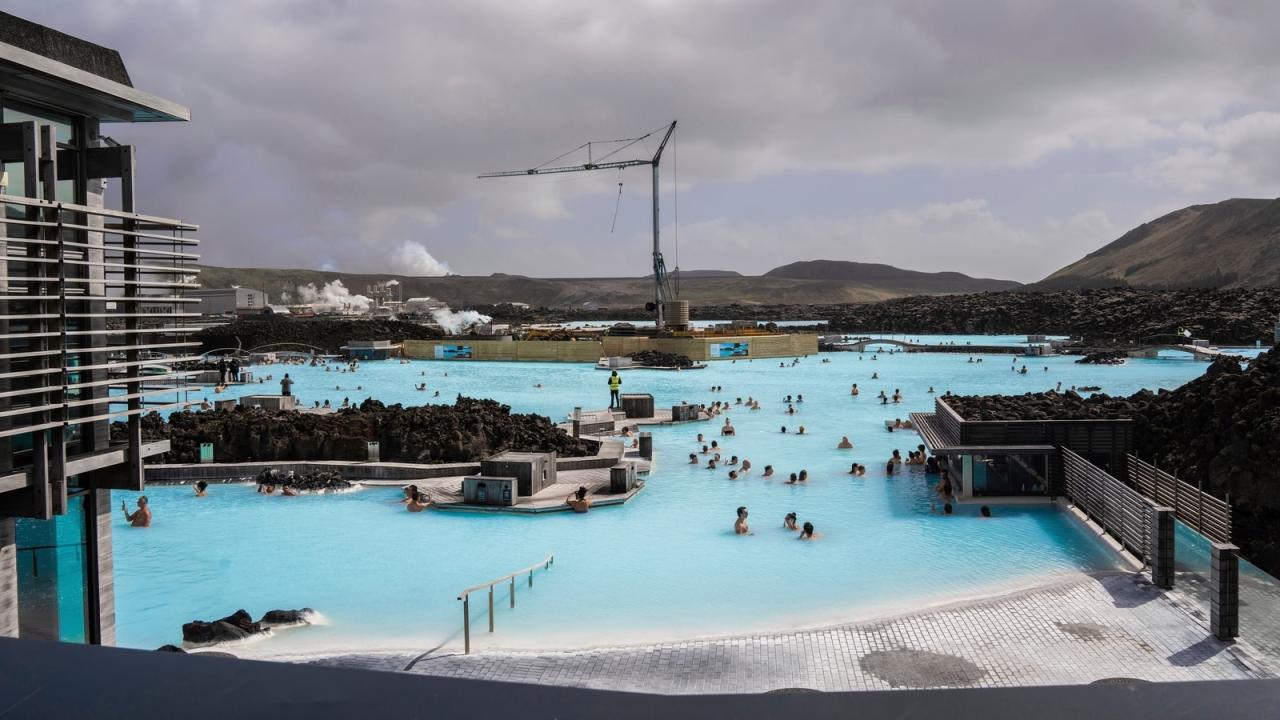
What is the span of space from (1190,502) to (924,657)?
16.5 feet

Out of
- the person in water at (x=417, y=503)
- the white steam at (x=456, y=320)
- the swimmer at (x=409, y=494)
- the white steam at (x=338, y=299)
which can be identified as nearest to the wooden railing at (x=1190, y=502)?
the person in water at (x=417, y=503)

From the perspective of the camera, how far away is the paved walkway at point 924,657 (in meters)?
7.63

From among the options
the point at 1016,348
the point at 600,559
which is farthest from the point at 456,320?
the point at 600,559

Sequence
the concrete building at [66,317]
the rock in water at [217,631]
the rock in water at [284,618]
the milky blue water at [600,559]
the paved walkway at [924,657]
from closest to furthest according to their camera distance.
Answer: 1. the concrete building at [66,317]
2. the paved walkway at [924,657]
3. the rock in water at [217,631]
4. the rock in water at [284,618]
5. the milky blue water at [600,559]

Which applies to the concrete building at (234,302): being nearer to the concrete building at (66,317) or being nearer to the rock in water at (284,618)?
the rock in water at (284,618)

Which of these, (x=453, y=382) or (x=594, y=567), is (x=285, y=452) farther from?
(x=453, y=382)

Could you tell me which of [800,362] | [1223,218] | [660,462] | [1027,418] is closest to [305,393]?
[660,462]

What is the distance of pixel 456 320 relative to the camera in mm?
90875

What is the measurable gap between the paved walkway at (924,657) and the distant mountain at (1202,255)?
137 m

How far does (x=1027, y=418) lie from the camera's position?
15273mm

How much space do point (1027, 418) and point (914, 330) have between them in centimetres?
7527

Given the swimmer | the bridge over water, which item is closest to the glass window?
the swimmer

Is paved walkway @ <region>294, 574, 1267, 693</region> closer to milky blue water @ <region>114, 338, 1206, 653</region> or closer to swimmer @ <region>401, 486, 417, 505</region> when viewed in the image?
milky blue water @ <region>114, 338, 1206, 653</region>

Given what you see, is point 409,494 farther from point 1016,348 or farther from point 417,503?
point 1016,348
